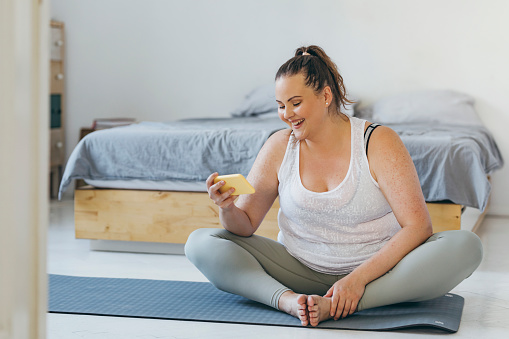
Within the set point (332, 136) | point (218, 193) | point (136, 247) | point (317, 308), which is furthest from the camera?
point (136, 247)

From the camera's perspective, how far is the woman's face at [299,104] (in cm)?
191

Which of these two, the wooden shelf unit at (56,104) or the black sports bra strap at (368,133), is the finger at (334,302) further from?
the wooden shelf unit at (56,104)

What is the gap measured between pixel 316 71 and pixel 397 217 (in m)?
0.46

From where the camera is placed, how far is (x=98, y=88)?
16.7 feet

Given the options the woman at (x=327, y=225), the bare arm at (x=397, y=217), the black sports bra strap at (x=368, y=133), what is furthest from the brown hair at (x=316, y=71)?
the bare arm at (x=397, y=217)

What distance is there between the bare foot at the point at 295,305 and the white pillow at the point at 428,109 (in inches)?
98.4

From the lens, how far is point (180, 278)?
2475 mm

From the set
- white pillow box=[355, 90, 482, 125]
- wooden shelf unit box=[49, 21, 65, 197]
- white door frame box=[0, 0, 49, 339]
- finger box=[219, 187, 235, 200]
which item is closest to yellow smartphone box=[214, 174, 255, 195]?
finger box=[219, 187, 235, 200]

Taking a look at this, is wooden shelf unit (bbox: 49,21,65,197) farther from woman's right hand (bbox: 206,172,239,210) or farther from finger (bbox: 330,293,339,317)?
finger (bbox: 330,293,339,317)

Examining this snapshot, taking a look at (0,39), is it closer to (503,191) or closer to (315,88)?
(315,88)

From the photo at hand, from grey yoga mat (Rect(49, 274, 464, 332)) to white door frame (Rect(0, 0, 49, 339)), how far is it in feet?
2.82

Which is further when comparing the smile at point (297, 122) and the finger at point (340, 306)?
the smile at point (297, 122)

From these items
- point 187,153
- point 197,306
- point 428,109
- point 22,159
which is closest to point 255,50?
point 428,109

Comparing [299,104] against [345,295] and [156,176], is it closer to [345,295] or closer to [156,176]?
[345,295]
